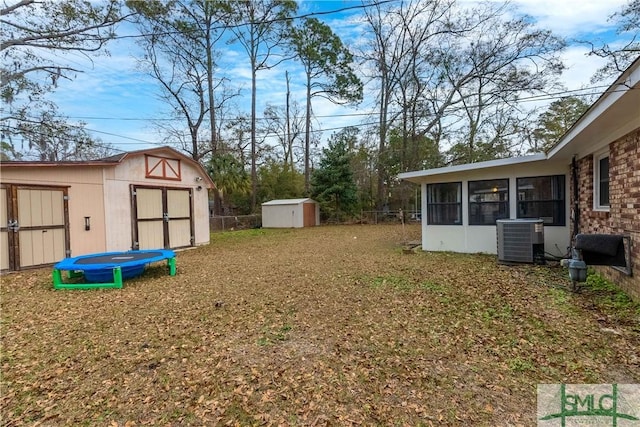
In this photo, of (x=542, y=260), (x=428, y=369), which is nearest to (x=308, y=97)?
(x=542, y=260)

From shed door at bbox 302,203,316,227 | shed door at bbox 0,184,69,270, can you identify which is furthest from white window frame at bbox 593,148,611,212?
shed door at bbox 302,203,316,227

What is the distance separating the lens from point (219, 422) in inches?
75.9

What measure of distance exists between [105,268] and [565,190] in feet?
30.4

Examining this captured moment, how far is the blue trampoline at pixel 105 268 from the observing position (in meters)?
5.21

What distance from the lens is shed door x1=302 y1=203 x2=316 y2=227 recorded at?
19.1 m

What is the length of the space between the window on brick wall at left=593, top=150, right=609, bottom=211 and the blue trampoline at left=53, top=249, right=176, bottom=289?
25.4 feet

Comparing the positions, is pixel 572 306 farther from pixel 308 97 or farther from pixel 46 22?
pixel 308 97

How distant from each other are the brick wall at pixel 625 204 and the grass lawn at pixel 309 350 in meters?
0.31

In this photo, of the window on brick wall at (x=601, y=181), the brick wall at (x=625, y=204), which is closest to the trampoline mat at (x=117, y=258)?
the brick wall at (x=625, y=204)

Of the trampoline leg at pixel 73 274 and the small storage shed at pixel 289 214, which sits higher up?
the small storage shed at pixel 289 214

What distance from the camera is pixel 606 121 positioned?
156 inches


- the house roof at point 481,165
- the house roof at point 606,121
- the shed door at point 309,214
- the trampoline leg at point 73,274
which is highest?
the house roof at point 606,121

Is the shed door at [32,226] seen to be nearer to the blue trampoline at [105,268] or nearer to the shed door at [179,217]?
the blue trampoline at [105,268]

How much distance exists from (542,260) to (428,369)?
18.0ft
